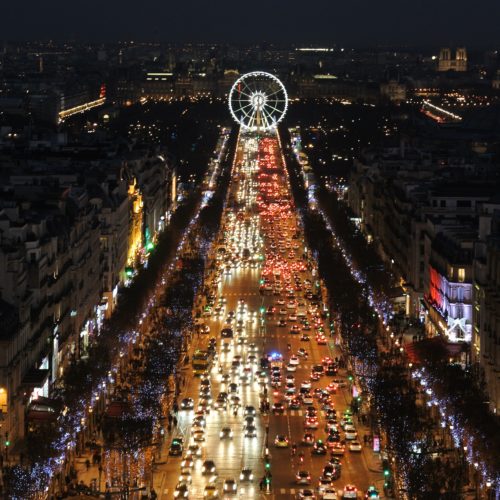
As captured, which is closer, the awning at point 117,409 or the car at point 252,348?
the awning at point 117,409

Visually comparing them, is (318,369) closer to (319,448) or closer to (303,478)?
(319,448)

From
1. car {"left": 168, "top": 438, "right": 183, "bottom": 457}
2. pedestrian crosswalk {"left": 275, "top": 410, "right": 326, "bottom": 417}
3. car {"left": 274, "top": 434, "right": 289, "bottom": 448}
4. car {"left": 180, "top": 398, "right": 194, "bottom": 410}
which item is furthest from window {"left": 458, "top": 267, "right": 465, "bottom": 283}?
car {"left": 168, "top": 438, "right": 183, "bottom": 457}

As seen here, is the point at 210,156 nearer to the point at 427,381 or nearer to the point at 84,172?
the point at 84,172

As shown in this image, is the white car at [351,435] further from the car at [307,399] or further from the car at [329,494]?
the car at [329,494]

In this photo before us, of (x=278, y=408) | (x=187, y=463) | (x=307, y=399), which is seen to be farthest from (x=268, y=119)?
(x=187, y=463)

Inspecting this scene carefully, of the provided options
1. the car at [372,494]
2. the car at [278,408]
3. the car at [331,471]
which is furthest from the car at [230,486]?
the car at [278,408]

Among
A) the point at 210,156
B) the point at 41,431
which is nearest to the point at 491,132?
the point at 210,156
